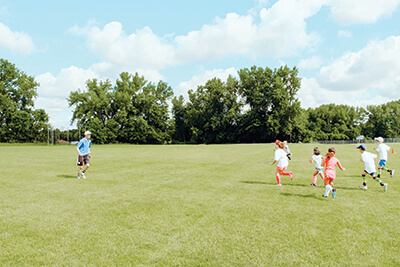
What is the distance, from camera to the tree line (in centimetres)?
6638

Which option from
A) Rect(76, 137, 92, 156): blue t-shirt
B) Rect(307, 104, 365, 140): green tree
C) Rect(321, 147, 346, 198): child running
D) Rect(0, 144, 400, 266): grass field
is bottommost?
Rect(0, 144, 400, 266): grass field

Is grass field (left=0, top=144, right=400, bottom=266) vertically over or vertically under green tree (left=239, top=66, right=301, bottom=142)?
under

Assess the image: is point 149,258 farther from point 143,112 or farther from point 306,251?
point 143,112

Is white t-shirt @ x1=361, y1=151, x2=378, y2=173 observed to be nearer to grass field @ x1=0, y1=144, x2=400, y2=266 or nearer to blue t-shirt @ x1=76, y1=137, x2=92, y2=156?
grass field @ x1=0, y1=144, x2=400, y2=266

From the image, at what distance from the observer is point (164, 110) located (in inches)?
3091

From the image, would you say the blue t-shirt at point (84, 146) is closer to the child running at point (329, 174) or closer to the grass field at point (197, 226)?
the grass field at point (197, 226)

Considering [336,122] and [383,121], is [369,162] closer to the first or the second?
[336,122]

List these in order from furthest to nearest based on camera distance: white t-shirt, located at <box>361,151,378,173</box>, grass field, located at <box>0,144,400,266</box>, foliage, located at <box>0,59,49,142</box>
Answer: foliage, located at <box>0,59,49,142</box> < white t-shirt, located at <box>361,151,378,173</box> < grass field, located at <box>0,144,400,266</box>

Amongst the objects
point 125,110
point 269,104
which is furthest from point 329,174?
point 125,110

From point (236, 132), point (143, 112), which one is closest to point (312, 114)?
point (236, 132)

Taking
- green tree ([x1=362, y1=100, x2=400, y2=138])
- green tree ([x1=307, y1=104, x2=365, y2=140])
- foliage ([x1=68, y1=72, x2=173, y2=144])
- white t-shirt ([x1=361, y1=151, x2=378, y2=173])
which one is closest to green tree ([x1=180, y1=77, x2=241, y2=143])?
foliage ([x1=68, y1=72, x2=173, y2=144])

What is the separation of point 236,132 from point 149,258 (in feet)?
236

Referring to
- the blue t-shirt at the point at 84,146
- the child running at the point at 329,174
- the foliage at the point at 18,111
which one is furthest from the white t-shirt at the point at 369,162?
the foliage at the point at 18,111

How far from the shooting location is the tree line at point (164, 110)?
66.4 metres
